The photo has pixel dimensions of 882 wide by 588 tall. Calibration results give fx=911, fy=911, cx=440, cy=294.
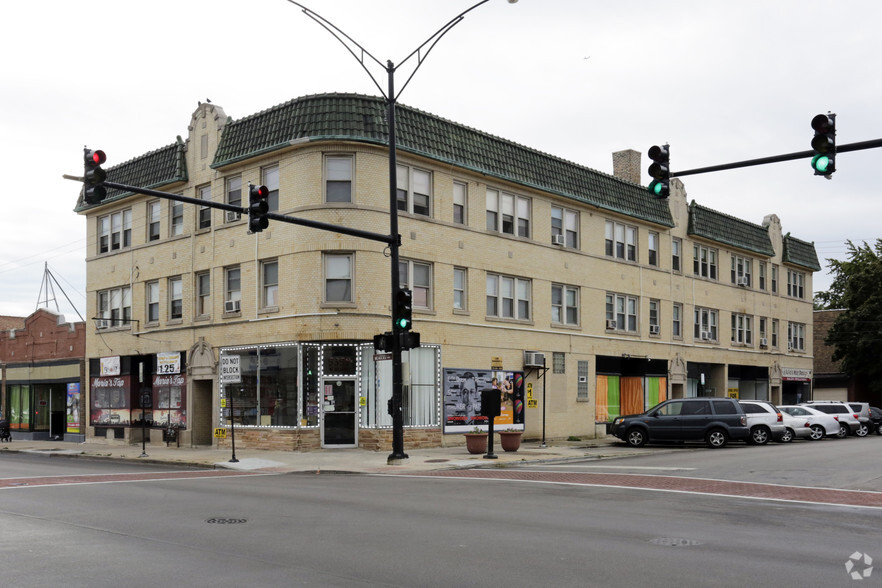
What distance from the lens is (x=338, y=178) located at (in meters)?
28.5

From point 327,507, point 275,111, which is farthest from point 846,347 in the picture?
point 327,507

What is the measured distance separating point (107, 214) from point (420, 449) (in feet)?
56.1

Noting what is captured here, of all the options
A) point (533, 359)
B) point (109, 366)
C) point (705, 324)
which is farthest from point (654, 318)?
point (109, 366)

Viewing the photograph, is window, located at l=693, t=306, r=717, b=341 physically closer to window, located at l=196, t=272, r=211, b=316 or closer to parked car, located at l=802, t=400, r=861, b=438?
parked car, located at l=802, t=400, r=861, b=438

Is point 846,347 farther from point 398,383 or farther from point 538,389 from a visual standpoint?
point 398,383

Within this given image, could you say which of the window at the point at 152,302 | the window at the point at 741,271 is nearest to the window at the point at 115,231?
the window at the point at 152,302

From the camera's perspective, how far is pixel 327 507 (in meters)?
13.9

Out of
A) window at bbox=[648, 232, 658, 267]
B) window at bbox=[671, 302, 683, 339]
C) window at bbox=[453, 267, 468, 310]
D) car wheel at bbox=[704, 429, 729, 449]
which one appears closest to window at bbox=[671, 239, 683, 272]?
window at bbox=[648, 232, 658, 267]

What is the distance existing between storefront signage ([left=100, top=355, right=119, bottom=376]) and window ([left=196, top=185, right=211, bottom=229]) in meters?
7.32

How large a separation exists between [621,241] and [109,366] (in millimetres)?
21879

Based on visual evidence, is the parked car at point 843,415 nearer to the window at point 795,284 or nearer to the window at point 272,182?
the window at point 795,284

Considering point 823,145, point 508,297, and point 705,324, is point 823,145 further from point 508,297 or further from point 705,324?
point 705,324

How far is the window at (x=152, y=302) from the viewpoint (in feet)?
112

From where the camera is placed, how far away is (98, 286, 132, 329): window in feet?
116
